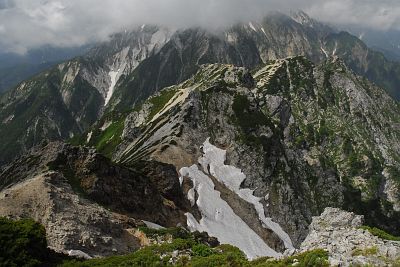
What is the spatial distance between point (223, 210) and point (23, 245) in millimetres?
78677

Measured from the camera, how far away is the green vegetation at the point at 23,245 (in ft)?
150

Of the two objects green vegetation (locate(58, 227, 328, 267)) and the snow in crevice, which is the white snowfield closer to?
the snow in crevice

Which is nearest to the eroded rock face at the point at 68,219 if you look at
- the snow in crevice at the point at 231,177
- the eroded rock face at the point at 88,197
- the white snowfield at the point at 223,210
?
the eroded rock face at the point at 88,197

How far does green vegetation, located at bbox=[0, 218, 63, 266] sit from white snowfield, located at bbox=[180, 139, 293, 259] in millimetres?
57576

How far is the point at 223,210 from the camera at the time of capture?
122312 millimetres

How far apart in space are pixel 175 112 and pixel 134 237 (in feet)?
324

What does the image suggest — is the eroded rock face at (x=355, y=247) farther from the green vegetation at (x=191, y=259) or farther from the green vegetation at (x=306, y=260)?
the green vegetation at (x=191, y=259)

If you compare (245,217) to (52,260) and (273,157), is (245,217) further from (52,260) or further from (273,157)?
(52,260)

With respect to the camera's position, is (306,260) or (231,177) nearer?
(306,260)

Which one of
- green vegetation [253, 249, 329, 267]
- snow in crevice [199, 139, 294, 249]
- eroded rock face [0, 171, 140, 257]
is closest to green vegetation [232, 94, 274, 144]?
snow in crevice [199, 139, 294, 249]

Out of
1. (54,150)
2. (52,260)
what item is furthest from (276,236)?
(52,260)

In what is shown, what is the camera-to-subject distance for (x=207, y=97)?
175500mm

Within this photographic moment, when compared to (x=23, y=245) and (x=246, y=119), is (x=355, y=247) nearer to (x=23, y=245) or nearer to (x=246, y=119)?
(x=23, y=245)

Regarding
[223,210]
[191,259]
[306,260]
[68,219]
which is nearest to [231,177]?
[223,210]
